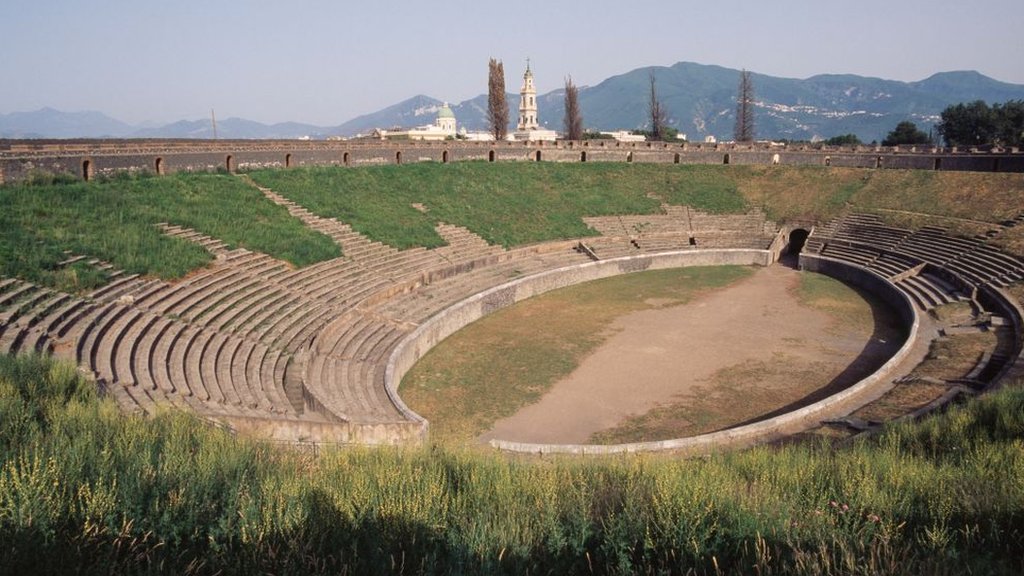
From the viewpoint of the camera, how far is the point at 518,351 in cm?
1948

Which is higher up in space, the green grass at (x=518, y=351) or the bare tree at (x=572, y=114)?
the bare tree at (x=572, y=114)

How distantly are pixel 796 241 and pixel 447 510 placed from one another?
34.2m

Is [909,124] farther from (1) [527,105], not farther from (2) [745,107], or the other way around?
(1) [527,105]

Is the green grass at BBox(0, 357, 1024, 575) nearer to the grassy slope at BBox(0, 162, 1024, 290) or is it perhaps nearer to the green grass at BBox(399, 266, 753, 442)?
the green grass at BBox(399, 266, 753, 442)

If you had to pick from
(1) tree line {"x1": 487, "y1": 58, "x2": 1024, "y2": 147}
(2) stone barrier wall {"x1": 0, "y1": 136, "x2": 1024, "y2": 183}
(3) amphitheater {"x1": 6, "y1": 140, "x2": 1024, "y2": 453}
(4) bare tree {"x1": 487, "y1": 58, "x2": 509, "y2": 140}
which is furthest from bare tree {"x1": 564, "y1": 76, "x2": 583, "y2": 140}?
(3) amphitheater {"x1": 6, "y1": 140, "x2": 1024, "y2": 453}

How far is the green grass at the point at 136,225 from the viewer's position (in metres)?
15.3

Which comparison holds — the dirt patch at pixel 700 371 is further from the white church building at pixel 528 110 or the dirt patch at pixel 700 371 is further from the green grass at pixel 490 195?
the white church building at pixel 528 110

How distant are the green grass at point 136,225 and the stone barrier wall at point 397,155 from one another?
35.6 inches

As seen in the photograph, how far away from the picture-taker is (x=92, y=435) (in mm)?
6566

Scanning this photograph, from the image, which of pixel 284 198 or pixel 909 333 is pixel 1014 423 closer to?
pixel 909 333

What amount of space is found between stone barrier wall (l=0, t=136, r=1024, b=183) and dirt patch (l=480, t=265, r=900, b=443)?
60.9 feet

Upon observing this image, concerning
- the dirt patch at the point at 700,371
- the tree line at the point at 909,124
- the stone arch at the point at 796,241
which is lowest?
the dirt patch at the point at 700,371

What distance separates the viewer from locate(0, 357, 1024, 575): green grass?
4.92m

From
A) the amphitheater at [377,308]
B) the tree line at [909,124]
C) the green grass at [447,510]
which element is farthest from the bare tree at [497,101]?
the green grass at [447,510]
